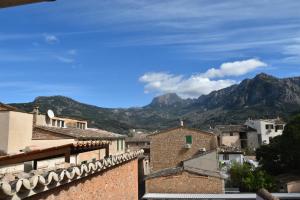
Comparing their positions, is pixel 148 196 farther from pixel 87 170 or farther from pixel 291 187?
pixel 87 170

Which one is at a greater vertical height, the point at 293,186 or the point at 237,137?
the point at 237,137

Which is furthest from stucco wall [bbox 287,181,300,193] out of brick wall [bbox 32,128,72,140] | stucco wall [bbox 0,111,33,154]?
stucco wall [bbox 0,111,33,154]

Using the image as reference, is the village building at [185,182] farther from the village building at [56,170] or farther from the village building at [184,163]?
the village building at [56,170]

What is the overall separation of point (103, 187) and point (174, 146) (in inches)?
1598

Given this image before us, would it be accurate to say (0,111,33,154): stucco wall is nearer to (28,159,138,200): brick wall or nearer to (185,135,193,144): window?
(28,159,138,200): brick wall

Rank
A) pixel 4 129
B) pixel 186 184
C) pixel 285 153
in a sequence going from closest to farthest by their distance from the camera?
pixel 4 129 → pixel 186 184 → pixel 285 153

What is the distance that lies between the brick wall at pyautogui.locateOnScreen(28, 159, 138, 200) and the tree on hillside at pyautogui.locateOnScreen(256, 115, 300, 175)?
34.8m

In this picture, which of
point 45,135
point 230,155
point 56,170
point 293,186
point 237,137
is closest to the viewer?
point 56,170

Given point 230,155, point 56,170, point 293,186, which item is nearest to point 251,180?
point 293,186

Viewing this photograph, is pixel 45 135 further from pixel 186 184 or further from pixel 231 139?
pixel 231 139

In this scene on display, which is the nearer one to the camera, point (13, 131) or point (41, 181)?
point (41, 181)

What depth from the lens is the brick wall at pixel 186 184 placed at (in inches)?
1419

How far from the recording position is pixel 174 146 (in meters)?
50.2

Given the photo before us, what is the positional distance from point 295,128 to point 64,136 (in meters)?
30.5
